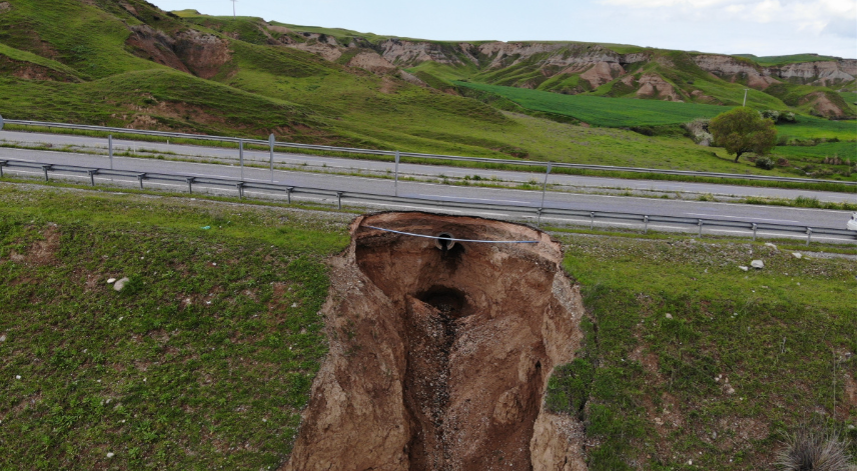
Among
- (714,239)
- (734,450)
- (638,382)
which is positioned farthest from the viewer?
(714,239)

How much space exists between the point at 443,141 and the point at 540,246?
28.3 meters

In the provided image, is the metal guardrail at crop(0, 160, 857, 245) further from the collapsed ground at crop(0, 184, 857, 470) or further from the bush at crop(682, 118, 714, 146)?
the bush at crop(682, 118, 714, 146)

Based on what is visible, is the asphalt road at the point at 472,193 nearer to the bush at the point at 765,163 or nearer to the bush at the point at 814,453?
the bush at the point at 814,453

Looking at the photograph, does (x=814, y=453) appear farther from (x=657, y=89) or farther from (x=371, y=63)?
(x=657, y=89)

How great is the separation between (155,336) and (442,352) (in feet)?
24.6

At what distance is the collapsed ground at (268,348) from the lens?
32.7ft

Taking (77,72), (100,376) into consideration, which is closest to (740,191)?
(100,376)

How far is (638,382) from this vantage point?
11.1m

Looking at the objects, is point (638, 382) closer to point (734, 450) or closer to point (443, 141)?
point (734, 450)

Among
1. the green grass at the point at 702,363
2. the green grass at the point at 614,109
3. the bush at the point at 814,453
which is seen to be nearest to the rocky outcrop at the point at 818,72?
the green grass at the point at 614,109

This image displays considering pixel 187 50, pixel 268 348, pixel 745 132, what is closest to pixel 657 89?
pixel 745 132

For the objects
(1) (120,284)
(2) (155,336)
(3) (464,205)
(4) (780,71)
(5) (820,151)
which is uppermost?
(4) (780,71)

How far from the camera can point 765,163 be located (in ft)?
144

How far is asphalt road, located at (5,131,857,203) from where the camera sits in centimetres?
2486
